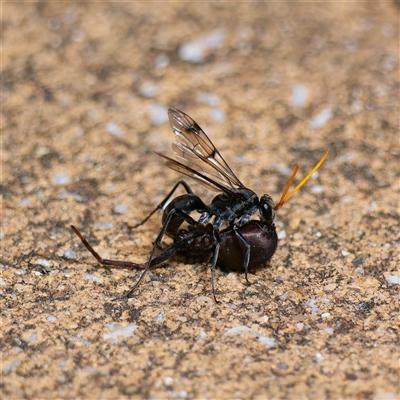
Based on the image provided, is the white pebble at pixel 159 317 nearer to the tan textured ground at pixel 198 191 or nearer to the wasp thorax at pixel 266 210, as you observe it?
the tan textured ground at pixel 198 191

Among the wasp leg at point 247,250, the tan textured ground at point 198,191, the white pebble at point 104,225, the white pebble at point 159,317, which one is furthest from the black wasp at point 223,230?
the white pebble at point 104,225

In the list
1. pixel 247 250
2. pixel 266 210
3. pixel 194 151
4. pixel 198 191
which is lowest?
pixel 198 191

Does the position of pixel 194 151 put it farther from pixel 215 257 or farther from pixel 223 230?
pixel 215 257

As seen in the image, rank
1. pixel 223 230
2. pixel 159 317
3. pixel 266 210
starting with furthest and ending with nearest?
pixel 223 230, pixel 266 210, pixel 159 317

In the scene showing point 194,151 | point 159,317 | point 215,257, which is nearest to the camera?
point 159,317

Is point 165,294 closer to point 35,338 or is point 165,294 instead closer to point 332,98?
point 35,338

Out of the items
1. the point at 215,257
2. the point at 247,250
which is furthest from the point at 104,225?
the point at 247,250

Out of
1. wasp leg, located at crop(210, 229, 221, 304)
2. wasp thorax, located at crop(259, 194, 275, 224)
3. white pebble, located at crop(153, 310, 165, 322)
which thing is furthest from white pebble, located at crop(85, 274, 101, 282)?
wasp thorax, located at crop(259, 194, 275, 224)

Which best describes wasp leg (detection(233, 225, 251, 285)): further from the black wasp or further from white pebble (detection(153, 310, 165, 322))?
white pebble (detection(153, 310, 165, 322))

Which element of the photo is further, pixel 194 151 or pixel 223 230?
pixel 194 151
